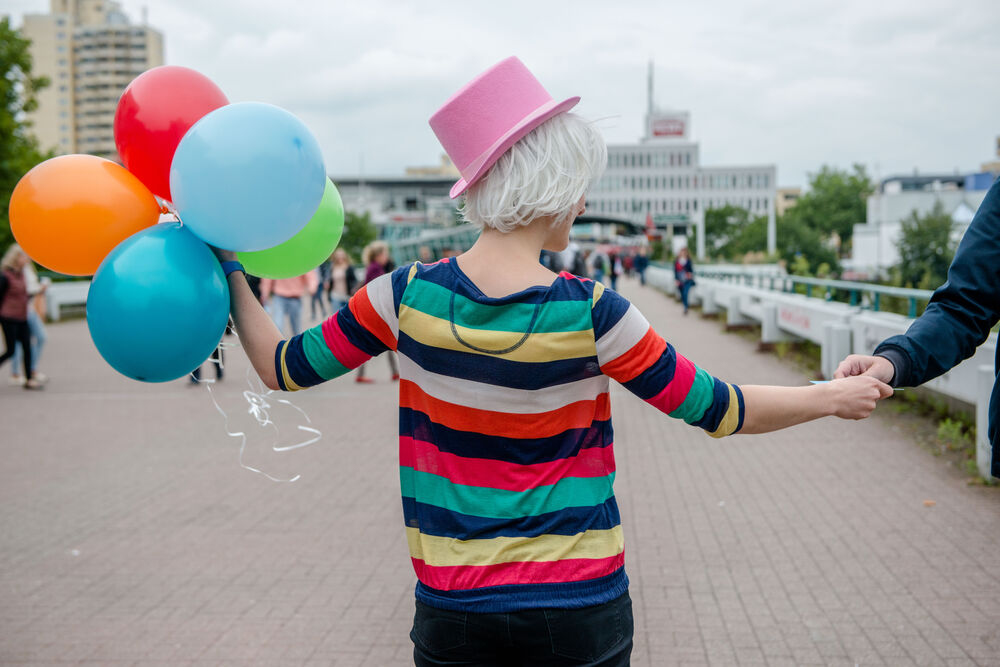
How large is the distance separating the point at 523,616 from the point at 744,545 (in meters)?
3.75

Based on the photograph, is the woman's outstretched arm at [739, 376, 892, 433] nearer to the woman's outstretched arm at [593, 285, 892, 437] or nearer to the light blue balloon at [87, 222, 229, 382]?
the woman's outstretched arm at [593, 285, 892, 437]

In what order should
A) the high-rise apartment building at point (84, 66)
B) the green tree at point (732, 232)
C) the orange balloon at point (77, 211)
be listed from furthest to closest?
the high-rise apartment building at point (84, 66) < the green tree at point (732, 232) < the orange balloon at point (77, 211)

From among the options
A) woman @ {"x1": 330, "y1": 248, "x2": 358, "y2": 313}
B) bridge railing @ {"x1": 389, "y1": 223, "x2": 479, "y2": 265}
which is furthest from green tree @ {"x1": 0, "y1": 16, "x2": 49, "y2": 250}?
bridge railing @ {"x1": 389, "y1": 223, "x2": 479, "y2": 265}

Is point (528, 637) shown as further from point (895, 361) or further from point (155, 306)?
point (895, 361)

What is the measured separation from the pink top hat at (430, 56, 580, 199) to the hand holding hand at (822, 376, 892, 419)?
872mm

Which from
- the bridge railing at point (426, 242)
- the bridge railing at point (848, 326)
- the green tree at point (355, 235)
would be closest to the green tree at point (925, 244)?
the bridge railing at point (848, 326)

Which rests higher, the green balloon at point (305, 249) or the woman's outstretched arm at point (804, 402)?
the green balloon at point (305, 249)

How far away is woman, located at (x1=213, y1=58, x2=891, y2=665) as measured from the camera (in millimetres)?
1831

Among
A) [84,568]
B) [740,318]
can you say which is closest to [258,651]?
→ [84,568]

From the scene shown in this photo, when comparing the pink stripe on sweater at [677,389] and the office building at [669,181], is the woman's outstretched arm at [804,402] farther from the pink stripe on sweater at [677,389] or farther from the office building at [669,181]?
the office building at [669,181]

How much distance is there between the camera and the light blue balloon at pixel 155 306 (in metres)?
2.01

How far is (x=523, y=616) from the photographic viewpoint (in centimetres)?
183

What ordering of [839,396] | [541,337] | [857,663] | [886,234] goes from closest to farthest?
[541,337] → [839,396] → [857,663] → [886,234]

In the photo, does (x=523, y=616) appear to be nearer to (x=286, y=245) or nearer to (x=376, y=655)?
(x=286, y=245)
